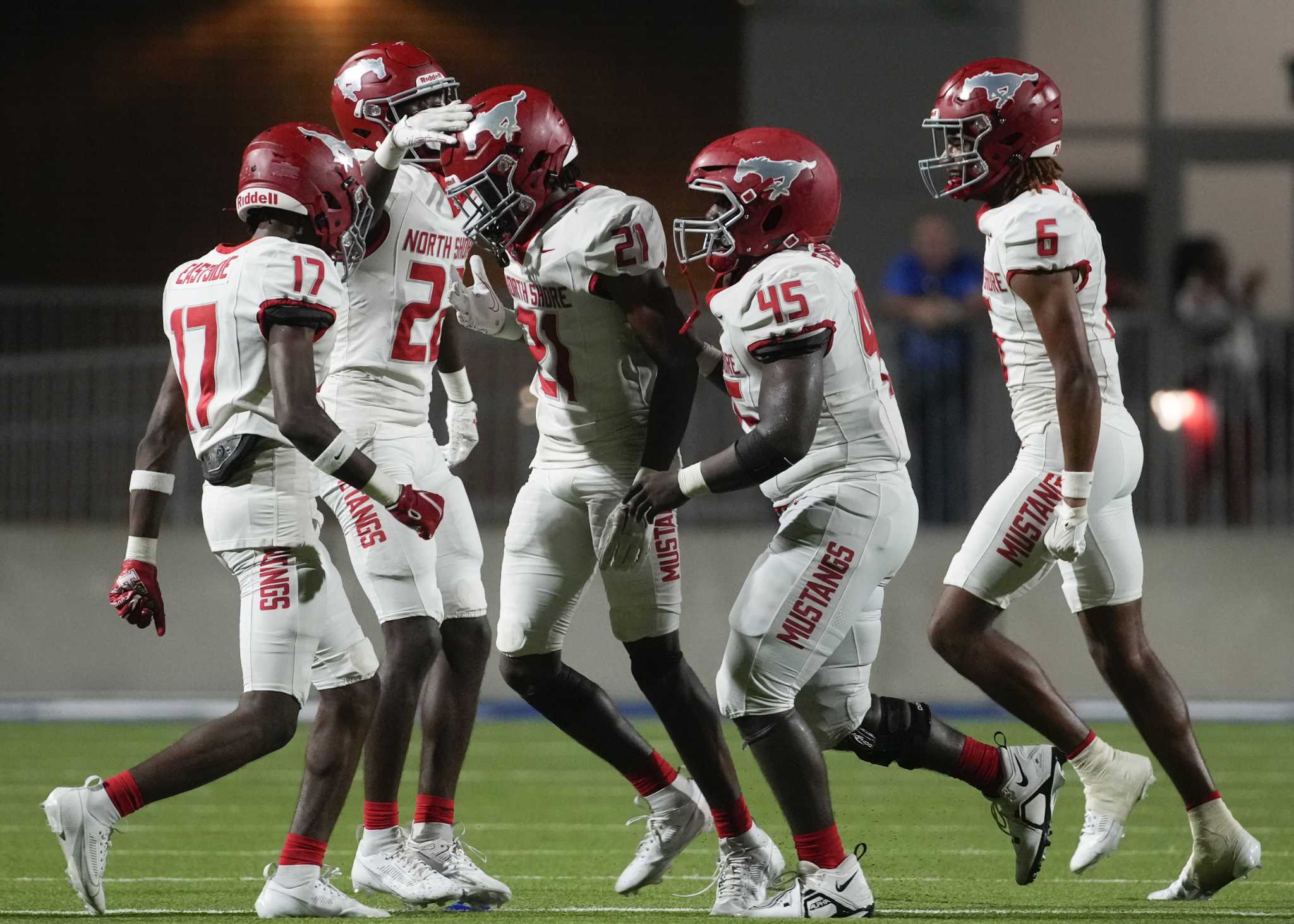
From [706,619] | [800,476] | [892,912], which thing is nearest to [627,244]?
[800,476]

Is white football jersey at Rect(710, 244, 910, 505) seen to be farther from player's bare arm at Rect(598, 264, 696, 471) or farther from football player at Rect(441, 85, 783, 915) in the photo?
football player at Rect(441, 85, 783, 915)

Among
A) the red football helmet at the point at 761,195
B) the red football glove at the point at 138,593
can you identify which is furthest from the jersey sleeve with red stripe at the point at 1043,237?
the red football glove at the point at 138,593

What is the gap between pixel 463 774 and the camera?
8.23 metres

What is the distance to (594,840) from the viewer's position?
21.1 ft

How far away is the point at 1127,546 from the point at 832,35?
8.76 m

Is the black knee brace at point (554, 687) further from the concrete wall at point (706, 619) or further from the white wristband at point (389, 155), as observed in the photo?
the concrete wall at point (706, 619)

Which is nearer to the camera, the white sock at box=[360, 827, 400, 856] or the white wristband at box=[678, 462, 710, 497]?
the white wristband at box=[678, 462, 710, 497]

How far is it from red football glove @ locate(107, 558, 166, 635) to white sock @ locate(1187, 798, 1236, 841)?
2680 mm

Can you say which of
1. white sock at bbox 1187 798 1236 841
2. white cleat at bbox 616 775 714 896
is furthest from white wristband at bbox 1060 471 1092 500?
white cleat at bbox 616 775 714 896

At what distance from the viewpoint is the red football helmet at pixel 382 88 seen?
5816mm

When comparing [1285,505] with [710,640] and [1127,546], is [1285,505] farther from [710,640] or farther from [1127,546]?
[1127,546]

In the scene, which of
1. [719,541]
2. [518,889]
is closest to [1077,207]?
[518,889]

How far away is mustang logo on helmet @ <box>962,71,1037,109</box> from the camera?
5.39 m

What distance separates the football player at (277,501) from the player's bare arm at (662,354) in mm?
577
